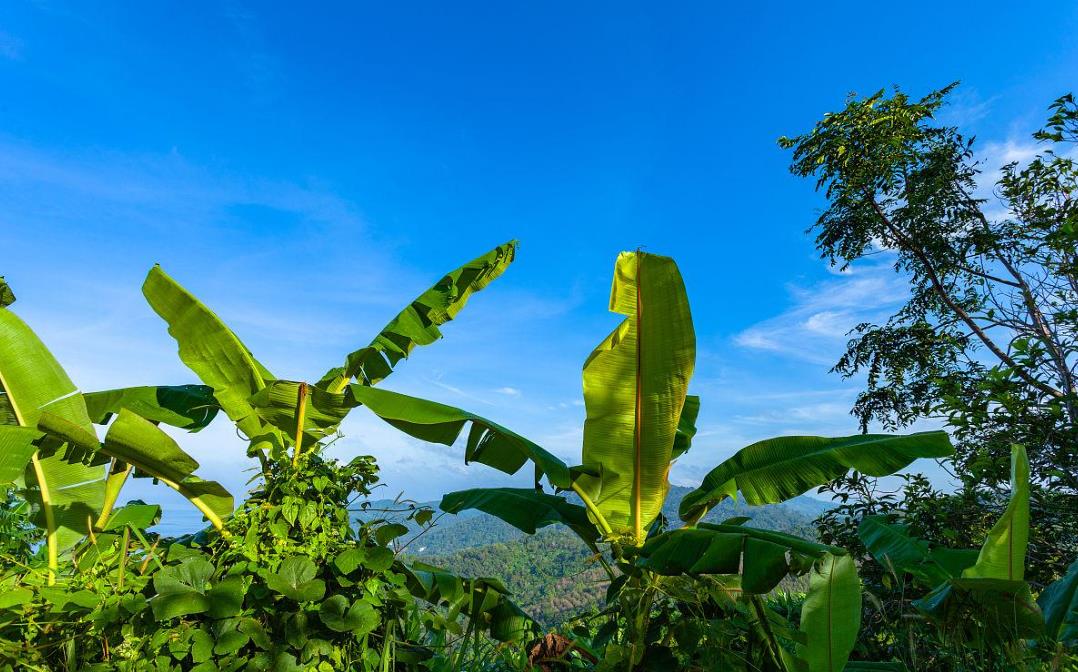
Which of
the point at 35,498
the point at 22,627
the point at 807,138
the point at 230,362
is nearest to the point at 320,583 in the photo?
the point at 22,627

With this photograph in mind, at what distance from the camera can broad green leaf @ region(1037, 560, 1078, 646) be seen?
2.46 m

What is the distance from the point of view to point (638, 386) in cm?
363

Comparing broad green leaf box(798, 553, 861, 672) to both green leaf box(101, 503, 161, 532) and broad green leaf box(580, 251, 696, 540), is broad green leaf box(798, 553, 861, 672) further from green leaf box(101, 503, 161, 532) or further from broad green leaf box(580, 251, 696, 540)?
green leaf box(101, 503, 161, 532)

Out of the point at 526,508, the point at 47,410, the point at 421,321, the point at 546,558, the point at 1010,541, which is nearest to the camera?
the point at 1010,541

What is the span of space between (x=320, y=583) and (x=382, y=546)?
0.28 meters

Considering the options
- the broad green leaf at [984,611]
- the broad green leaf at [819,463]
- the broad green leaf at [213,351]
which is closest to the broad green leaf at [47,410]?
the broad green leaf at [213,351]

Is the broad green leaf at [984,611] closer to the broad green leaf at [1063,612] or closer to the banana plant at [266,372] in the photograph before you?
the broad green leaf at [1063,612]

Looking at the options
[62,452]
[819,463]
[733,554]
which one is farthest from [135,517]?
[819,463]

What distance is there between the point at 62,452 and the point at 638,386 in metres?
3.53

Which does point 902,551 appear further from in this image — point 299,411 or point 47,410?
point 47,410

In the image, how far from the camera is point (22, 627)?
2680 millimetres

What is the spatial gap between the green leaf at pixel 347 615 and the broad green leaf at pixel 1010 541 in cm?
274

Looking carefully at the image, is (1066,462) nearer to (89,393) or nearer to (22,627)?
(22,627)

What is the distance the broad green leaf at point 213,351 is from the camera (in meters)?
3.57
